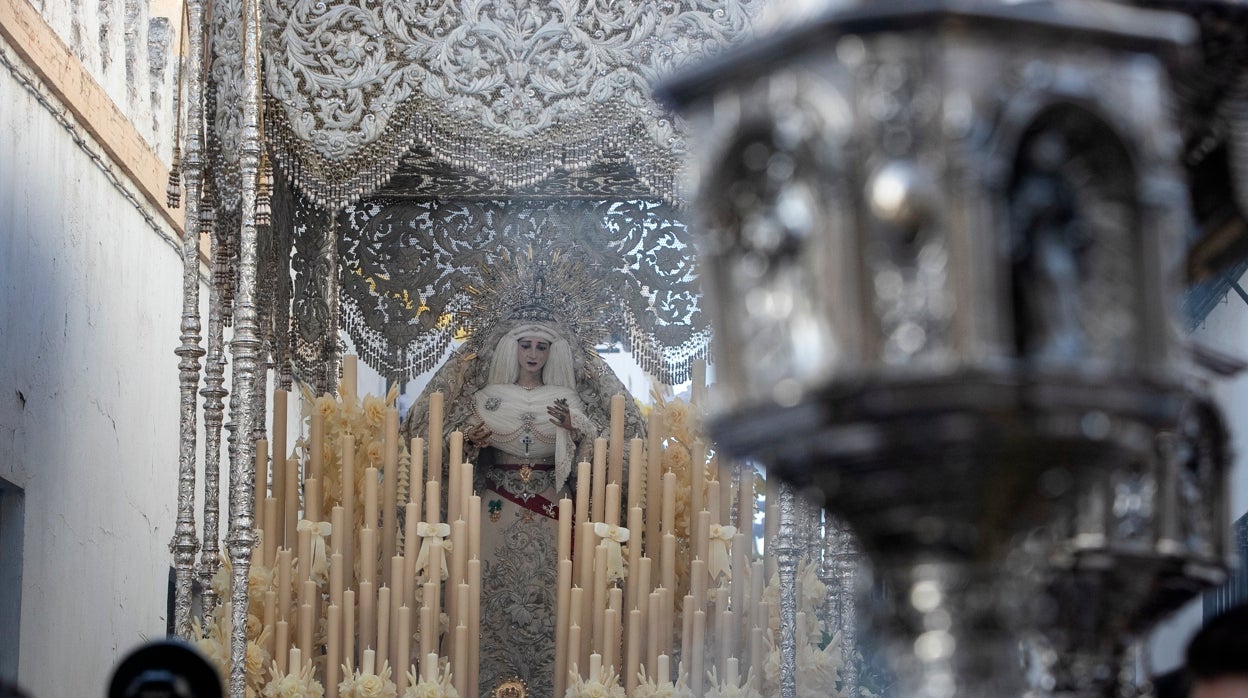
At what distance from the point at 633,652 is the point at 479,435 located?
0.95 meters

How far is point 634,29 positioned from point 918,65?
140 inches

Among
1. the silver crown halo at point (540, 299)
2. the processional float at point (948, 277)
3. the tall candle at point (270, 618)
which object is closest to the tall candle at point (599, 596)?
the tall candle at point (270, 618)

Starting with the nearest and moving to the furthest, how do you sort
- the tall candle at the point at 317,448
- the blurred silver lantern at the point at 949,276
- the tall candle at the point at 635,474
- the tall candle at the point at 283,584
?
the blurred silver lantern at the point at 949,276, the tall candle at the point at 283,584, the tall candle at the point at 317,448, the tall candle at the point at 635,474

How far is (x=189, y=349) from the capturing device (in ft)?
13.6

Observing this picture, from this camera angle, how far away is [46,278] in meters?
5.27

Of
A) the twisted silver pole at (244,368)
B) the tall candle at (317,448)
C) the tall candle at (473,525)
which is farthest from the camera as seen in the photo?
the tall candle at (317,448)

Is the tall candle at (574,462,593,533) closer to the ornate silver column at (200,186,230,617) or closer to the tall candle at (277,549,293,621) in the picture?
the tall candle at (277,549,293,621)

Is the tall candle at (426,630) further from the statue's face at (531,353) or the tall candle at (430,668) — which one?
the statue's face at (531,353)

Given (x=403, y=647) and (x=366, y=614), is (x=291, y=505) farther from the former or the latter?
(x=403, y=647)

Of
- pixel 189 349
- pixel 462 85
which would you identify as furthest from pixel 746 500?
pixel 189 349

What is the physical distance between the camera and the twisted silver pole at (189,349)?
4.07 m

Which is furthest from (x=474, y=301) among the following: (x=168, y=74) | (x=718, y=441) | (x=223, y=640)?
(x=718, y=441)

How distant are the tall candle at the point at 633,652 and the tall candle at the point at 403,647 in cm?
55

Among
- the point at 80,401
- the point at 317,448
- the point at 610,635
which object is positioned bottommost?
the point at 610,635
